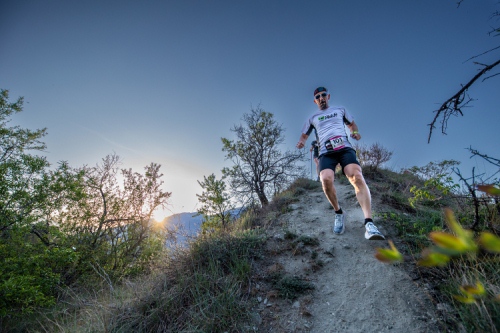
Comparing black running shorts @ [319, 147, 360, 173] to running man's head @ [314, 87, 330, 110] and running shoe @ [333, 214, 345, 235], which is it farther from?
running man's head @ [314, 87, 330, 110]

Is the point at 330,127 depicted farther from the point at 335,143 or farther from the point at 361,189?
the point at 361,189

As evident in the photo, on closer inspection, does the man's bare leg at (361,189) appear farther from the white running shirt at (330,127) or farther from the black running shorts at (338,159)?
the white running shirt at (330,127)

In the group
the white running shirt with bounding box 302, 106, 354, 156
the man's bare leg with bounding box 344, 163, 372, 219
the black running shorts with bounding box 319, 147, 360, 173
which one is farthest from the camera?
the white running shirt with bounding box 302, 106, 354, 156

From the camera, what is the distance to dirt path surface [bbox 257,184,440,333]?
2.43 metres

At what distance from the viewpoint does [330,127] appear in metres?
4.15

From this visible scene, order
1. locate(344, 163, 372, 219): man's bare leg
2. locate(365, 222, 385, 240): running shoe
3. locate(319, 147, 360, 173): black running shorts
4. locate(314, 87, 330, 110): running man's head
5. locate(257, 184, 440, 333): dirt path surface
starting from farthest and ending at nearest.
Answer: locate(314, 87, 330, 110): running man's head < locate(319, 147, 360, 173): black running shorts < locate(344, 163, 372, 219): man's bare leg < locate(365, 222, 385, 240): running shoe < locate(257, 184, 440, 333): dirt path surface

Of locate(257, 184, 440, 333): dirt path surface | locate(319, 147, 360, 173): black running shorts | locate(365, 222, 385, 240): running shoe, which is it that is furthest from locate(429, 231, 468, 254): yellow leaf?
locate(319, 147, 360, 173): black running shorts

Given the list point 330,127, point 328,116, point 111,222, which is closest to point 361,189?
point 330,127

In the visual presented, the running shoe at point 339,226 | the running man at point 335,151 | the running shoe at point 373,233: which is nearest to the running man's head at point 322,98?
the running man at point 335,151

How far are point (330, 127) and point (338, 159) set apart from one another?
610 mm

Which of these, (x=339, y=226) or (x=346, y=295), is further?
(x=339, y=226)

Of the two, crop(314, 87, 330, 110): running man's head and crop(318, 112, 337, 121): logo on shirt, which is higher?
crop(314, 87, 330, 110): running man's head

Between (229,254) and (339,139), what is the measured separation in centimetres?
267

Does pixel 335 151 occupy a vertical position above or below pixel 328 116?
below
